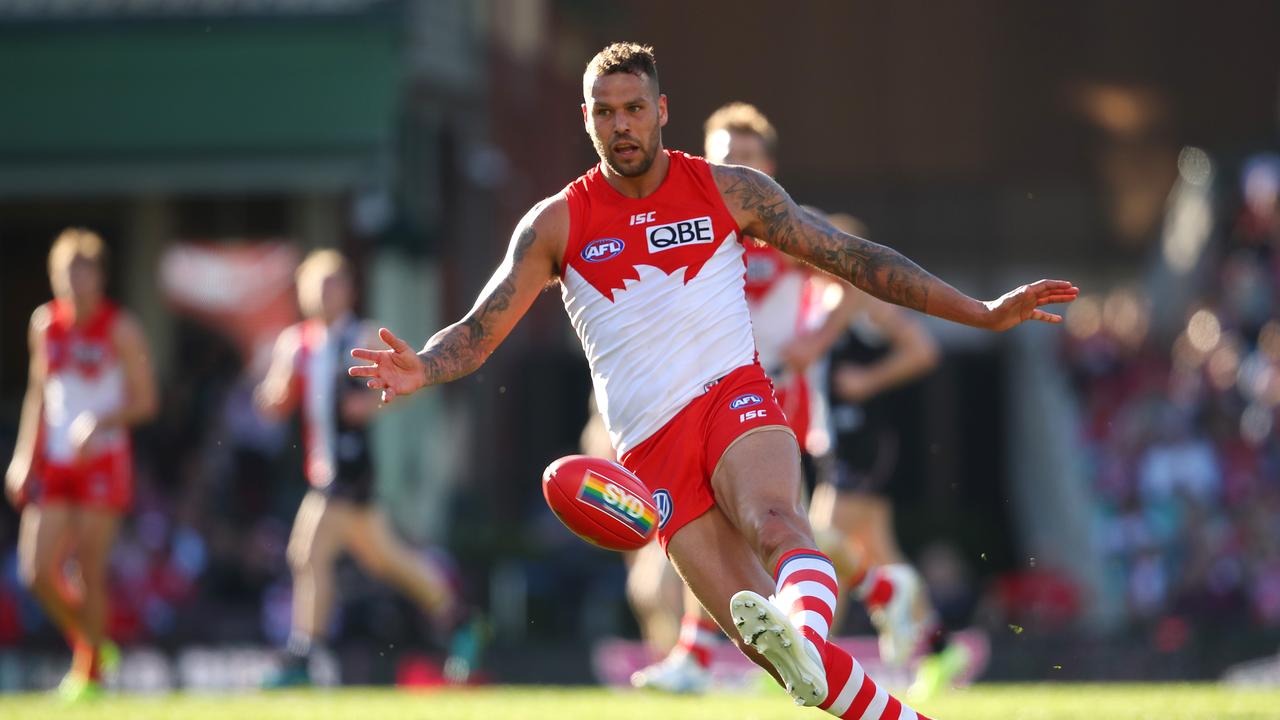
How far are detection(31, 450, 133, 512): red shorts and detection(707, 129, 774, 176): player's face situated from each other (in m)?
4.67

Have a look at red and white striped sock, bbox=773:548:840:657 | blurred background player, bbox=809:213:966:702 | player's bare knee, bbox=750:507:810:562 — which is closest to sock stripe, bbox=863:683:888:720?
red and white striped sock, bbox=773:548:840:657

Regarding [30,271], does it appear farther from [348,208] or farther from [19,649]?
[19,649]

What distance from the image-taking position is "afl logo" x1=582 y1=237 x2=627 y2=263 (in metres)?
6.50

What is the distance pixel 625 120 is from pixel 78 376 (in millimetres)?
6563

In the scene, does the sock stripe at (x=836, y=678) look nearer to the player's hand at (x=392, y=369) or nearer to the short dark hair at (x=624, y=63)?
the player's hand at (x=392, y=369)

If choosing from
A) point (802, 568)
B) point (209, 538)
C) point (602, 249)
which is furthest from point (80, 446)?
point (209, 538)

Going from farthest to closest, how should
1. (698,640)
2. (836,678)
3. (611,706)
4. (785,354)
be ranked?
1. (611,706)
2. (785,354)
3. (698,640)
4. (836,678)

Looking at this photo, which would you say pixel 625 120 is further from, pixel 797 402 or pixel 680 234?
pixel 797 402

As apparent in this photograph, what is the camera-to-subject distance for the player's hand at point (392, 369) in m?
6.05

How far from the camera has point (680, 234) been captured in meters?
6.52

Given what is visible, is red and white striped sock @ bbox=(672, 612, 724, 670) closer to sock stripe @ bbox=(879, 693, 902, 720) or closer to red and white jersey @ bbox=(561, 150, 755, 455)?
red and white jersey @ bbox=(561, 150, 755, 455)

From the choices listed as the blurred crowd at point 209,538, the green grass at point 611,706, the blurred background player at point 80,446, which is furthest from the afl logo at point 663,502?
the blurred crowd at point 209,538

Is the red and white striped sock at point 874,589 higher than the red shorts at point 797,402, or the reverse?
the red shorts at point 797,402

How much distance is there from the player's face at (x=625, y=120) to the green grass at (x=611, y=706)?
3092 millimetres
